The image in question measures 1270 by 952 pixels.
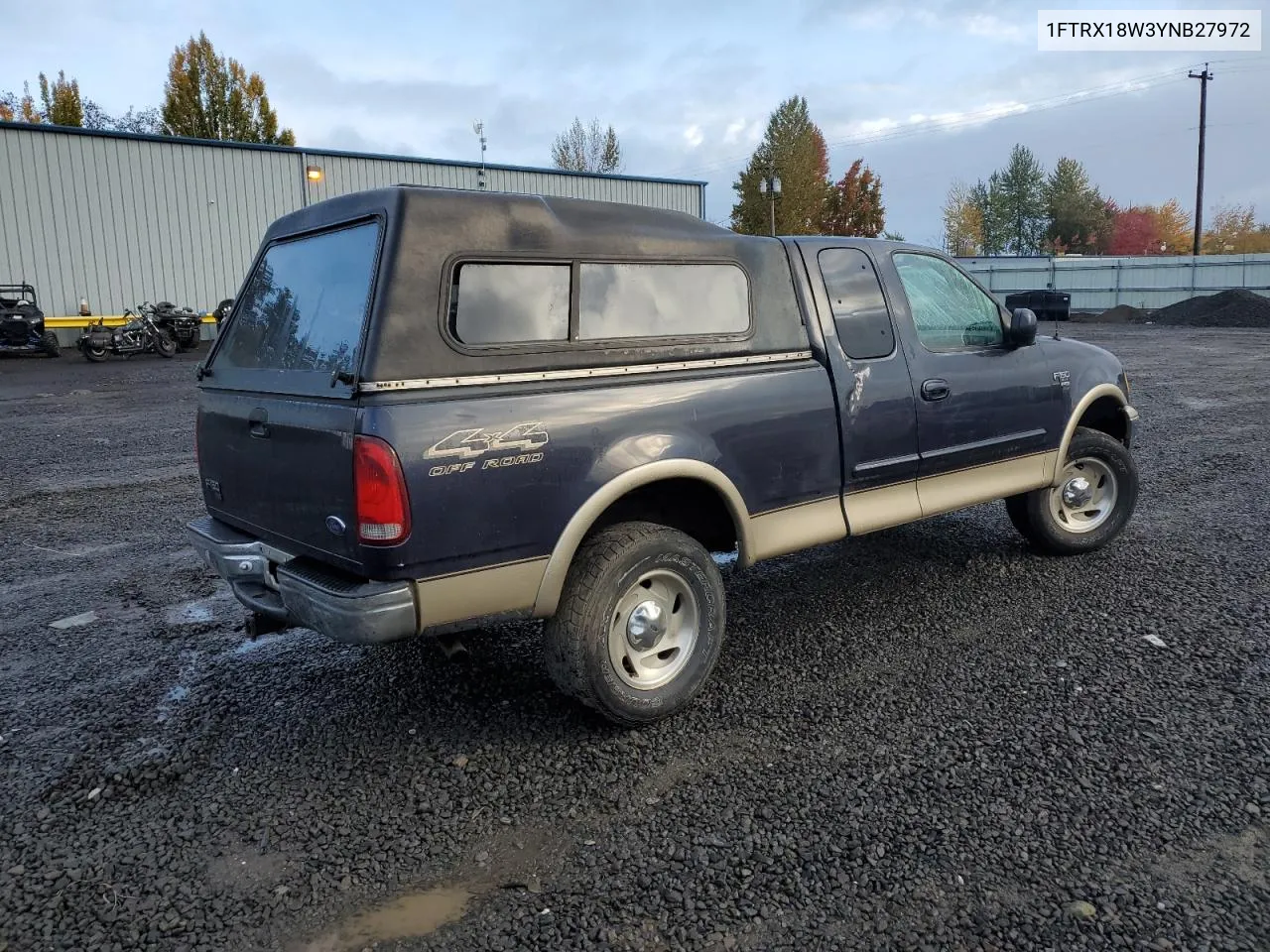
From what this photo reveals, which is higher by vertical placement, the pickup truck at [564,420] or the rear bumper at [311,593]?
the pickup truck at [564,420]

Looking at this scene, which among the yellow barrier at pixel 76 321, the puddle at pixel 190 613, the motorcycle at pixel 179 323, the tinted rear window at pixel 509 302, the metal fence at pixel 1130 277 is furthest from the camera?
the metal fence at pixel 1130 277

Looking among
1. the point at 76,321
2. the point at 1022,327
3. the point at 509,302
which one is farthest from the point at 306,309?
the point at 76,321

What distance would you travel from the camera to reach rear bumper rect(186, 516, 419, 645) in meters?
3.12

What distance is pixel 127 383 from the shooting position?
55.7ft

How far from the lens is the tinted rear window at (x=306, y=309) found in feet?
11.2

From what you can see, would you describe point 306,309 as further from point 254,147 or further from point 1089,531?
point 254,147

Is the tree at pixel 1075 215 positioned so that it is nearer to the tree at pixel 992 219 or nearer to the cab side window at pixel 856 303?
the tree at pixel 992 219

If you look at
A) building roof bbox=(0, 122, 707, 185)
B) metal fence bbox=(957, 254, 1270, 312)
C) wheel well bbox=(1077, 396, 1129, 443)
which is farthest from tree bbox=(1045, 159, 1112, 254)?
wheel well bbox=(1077, 396, 1129, 443)

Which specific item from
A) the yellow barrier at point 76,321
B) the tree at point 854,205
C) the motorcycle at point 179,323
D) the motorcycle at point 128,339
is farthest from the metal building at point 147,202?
the tree at point 854,205

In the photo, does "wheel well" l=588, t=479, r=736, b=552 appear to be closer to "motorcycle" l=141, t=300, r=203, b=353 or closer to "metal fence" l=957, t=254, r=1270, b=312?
"motorcycle" l=141, t=300, r=203, b=353

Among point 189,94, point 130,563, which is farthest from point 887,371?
point 189,94

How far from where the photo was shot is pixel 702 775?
11.0 ft

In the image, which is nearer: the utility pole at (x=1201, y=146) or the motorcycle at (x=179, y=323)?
the motorcycle at (x=179, y=323)

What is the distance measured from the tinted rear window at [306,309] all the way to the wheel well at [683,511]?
122 centimetres
